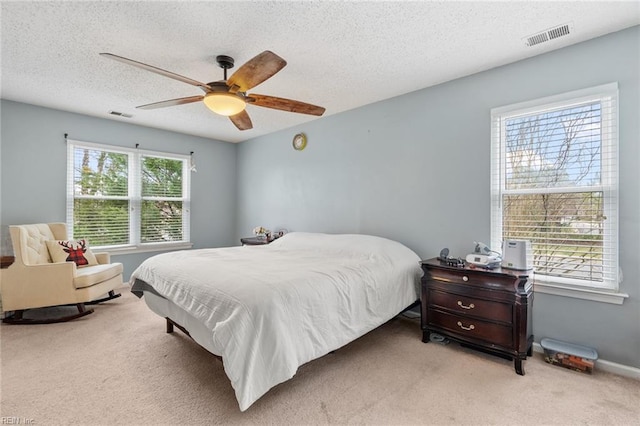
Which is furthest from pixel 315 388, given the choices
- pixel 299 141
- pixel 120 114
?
pixel 120 114

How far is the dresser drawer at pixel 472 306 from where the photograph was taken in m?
2.24

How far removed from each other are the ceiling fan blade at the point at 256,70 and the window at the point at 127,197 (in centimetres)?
327

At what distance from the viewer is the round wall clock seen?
4527 mm

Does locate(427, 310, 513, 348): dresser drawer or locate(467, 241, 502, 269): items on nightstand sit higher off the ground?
locate(467, 241, 502, 269): items on nightstand

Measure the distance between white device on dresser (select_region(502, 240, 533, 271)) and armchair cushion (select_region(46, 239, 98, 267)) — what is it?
15.6ft

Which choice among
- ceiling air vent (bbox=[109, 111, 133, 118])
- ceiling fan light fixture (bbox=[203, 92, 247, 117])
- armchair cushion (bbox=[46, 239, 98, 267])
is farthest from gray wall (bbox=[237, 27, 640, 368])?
armchair cushion (bbox=[46, 239, 98, 267])

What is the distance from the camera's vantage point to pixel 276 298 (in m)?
1.76

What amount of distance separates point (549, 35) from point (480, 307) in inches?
85.4

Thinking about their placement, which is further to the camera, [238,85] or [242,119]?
[242,119]

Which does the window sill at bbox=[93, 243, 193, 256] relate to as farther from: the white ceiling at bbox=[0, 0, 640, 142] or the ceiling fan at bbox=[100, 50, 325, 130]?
the ceiling fan at bbox=[100, 50, 325, 130]

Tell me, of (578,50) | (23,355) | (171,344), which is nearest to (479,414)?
(171,344)

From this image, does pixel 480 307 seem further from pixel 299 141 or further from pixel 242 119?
pixel 299 141

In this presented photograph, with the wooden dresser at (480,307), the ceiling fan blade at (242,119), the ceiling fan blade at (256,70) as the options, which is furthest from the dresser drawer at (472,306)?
the ceiling fan blade at (242,119)

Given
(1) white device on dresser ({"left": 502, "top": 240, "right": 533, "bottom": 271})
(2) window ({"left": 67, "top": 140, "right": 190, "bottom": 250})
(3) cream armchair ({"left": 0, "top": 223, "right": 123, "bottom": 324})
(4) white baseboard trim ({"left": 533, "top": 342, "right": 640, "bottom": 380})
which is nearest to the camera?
(4) white baseboard trim ({"left": 533, "top": 342, "right": 640, "bottom": 380})
